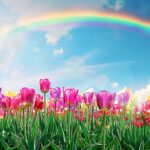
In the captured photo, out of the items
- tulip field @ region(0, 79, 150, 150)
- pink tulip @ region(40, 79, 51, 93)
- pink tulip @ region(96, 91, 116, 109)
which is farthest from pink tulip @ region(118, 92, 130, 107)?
pink tulip @ region(96, 91, 116, 109)

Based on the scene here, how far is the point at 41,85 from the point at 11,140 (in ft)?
3.41

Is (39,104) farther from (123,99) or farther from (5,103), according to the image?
(123,99)

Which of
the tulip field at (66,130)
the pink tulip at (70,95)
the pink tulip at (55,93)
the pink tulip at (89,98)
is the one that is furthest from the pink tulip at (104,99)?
the pink tulip at (55,93)

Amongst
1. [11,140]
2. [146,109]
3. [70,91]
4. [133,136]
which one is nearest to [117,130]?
[133,136]

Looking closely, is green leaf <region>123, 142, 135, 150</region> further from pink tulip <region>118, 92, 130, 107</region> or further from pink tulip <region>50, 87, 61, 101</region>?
pink tulip <region>118, 92, 130, 107</region>

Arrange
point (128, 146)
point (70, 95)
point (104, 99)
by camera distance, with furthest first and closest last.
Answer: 1. point (128, 146)
2. point (70, 95)
3. point (104, 99)

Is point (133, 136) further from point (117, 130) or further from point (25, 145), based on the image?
point (25, 145)

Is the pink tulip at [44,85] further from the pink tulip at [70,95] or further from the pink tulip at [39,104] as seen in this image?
the pink tulip at [70,95]

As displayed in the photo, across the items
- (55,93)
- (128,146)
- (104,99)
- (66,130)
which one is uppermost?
(55,93)

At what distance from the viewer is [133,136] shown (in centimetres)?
438

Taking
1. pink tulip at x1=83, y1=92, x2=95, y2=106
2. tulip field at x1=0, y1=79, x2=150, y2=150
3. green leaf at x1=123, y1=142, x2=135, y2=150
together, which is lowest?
green leaf at x1=123, y1=142, x2=135, y2=150

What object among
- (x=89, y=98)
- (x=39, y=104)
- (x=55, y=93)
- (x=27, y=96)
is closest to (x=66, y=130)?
(x=27, y=96)

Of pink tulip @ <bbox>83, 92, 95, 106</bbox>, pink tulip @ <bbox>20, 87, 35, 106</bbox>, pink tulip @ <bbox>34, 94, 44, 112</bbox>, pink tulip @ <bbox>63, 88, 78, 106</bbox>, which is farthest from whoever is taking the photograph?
pink tulip @ <bbox>83, 92, 95, 106</bbox>

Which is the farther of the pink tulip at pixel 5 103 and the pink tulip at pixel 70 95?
the pink tulip at pixel 5 103
